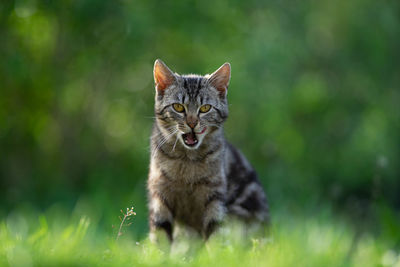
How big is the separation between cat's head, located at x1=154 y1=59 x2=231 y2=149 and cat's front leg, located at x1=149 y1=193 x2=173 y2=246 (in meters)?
0.52

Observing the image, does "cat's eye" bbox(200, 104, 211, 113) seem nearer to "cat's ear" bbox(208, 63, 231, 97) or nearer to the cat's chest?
"cat's ear" bbox(208, 63, 231, 97)

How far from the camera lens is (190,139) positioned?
13.0ft

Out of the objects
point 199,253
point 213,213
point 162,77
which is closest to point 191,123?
point 162,77

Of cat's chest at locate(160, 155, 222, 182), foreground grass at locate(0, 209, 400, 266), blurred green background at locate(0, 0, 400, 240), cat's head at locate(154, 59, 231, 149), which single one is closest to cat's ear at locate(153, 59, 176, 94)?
cat's head at locate(154, 59, 231, 149)

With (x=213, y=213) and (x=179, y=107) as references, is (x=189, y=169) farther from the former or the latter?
(x=179, y=107)

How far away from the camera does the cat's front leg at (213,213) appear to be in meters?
4.00

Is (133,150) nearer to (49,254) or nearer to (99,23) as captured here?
(99,23)

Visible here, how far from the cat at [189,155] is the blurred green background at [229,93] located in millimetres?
2682

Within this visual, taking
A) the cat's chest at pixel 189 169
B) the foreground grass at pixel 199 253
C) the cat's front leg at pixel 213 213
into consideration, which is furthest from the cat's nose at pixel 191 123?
the foreground grass at pixel 199 253

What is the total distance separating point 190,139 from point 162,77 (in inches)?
23.3

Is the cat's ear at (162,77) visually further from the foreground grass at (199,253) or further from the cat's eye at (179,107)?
the foreground grass at (199,253)

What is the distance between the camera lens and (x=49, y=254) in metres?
2.94

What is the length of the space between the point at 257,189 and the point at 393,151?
4648mm

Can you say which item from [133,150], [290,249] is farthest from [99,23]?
[290,249]
